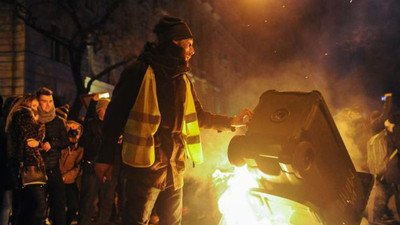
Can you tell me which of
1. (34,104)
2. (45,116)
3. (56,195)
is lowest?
(56,195)

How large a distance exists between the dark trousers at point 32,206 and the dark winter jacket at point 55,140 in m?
0.41

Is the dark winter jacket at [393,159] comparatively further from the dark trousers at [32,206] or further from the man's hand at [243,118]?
the dark trousers at [32,206]

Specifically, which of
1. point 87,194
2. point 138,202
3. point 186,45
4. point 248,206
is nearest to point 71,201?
point 87,194

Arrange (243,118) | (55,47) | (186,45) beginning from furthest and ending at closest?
1. (55,47)
2. (243,118)
3. (186,45)

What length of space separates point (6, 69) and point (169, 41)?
13.7 m

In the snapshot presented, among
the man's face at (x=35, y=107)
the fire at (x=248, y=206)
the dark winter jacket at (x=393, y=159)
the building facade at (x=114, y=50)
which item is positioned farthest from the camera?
the building facade at (x=114, y=50)

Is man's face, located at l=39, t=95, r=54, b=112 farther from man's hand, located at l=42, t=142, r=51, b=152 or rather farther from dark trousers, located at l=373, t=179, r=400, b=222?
dark trousers, located at l=373, t=179, r=400, b=222

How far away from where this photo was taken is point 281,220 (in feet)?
9.97

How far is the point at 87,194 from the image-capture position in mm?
5523

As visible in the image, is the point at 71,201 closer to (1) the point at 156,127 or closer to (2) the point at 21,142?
(2) the point at 21,142

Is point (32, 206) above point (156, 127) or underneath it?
underneath

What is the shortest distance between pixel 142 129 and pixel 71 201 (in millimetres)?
3545

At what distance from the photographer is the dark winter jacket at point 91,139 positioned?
5633mm

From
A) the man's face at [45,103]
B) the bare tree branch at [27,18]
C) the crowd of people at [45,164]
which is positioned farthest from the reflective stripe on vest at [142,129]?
the bare tree branch at [27,18]
